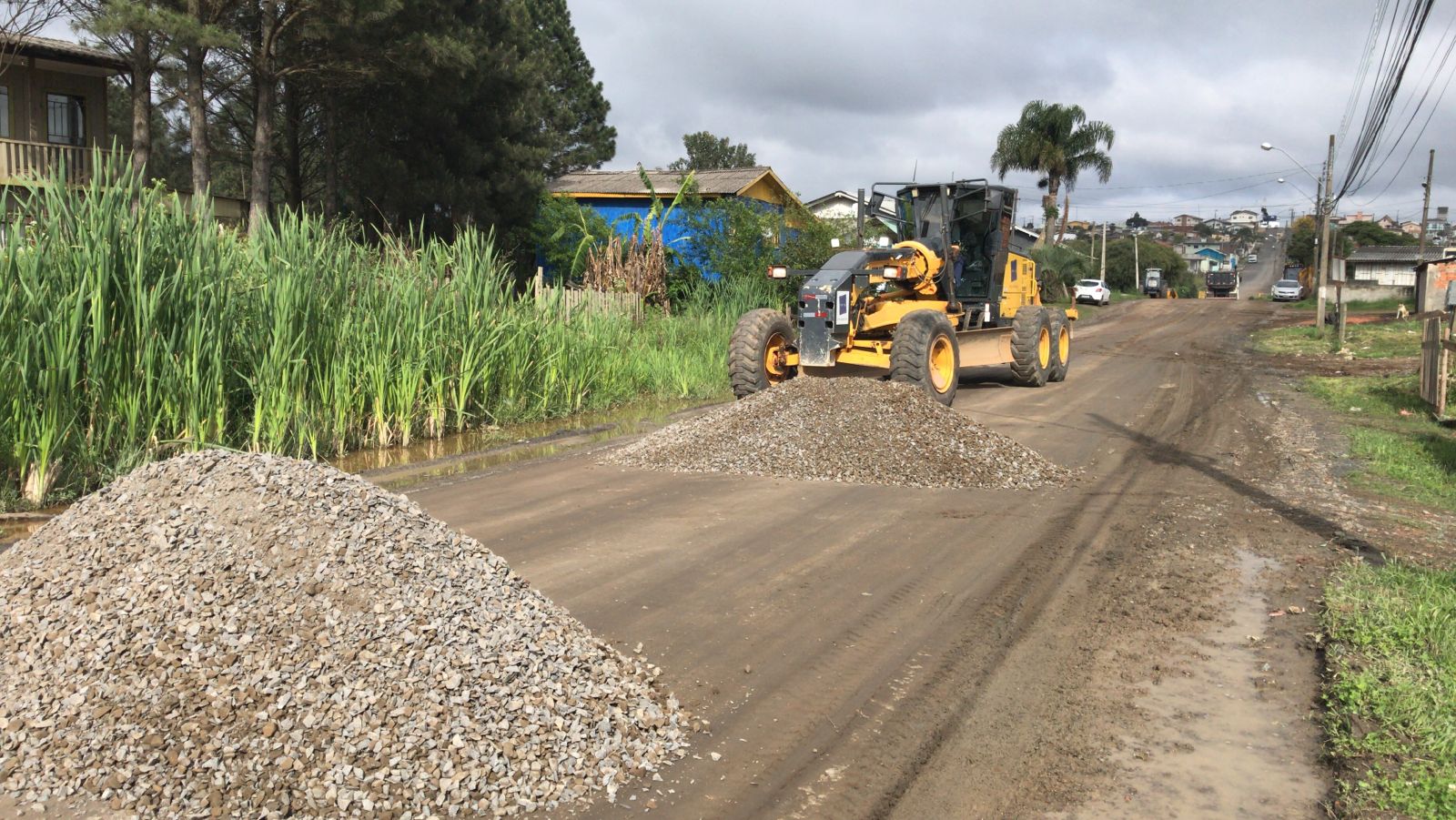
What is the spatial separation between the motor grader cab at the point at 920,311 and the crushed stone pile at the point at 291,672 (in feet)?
30.5

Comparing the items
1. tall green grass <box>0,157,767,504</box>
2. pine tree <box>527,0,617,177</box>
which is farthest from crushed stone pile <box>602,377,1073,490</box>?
pine tree <box>527,0,617,177</box>

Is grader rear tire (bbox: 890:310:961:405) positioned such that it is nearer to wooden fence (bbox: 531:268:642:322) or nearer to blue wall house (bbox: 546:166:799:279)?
wooden fence (bbox: 531:268:642:322)

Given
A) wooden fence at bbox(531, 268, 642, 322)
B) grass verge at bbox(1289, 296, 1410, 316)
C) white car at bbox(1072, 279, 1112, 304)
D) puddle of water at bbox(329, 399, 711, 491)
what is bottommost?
puddle of water at bbox(329, 399, 711, 491)

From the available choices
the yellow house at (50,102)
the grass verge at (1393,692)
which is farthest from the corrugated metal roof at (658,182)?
the grass verge at (1393,692)

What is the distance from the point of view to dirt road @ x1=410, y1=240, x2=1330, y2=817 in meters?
4.52

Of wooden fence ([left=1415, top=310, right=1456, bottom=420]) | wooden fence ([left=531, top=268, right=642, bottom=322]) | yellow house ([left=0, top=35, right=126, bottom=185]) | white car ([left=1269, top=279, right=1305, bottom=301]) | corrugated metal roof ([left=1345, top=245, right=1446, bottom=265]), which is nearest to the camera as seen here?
wooden fence ([left=1415, top=310, right=1456, bottom=420])

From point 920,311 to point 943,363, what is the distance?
83cm

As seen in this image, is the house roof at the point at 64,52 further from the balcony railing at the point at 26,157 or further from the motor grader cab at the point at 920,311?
the motor grader cab at the point at 920,311

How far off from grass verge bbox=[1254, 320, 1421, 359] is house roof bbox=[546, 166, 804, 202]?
45.3ft

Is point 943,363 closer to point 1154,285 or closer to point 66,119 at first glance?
point 66,119

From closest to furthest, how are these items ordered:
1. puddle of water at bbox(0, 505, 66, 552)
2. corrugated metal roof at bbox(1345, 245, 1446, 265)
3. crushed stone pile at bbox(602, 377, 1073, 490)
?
puddle of water at bbox(0, 505, 66, 552) < crushed stone pile at bbox(602, 377, 1073, 490) < corrugated metal roof at bbox(1345, 245, 1446, 265)

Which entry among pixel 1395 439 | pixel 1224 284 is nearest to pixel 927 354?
pixel 1395 439

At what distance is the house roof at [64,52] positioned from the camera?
76.2 feet

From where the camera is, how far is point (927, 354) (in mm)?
13984
